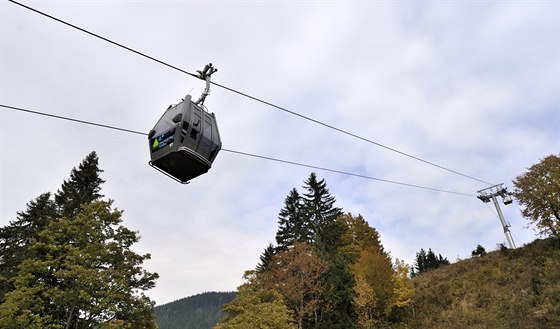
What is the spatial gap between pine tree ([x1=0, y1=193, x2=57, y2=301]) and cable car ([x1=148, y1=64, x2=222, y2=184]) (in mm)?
24172

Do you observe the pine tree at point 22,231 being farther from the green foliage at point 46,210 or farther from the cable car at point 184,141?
the cable car at point 184,141

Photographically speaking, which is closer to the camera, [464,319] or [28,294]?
[28,294]

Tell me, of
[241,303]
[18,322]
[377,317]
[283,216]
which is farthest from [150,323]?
[283,216]

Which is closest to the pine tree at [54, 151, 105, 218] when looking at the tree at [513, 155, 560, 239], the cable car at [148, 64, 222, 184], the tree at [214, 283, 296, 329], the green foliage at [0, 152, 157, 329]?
the green foliage at [0, 152, 157, 329]

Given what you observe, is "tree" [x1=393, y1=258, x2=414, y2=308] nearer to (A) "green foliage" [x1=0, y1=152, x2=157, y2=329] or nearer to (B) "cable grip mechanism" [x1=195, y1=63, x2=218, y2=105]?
(A) "green foliage" [x1=0, y1=152, x2=157, y2=329]

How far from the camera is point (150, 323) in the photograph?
1781 centimetres

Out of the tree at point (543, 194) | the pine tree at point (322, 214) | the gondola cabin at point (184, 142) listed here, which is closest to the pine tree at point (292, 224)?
the pine tree at point (322, 214)

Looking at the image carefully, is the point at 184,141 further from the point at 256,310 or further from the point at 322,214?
the point at 322,214

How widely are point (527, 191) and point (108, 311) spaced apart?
117ft

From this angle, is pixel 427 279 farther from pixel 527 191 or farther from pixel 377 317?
pixel 527 191

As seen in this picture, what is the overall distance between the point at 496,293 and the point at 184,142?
32165 millimetres

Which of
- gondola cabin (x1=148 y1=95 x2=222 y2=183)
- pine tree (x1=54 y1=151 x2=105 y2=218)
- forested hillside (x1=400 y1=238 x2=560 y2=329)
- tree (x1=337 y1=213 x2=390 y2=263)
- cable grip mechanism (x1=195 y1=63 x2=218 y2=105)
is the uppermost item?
pine tree (x1=54 y1=151 x2=105 y2=218)

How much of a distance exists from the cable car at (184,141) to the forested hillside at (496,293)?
76.2ft

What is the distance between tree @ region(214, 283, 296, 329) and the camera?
68.8 ft
